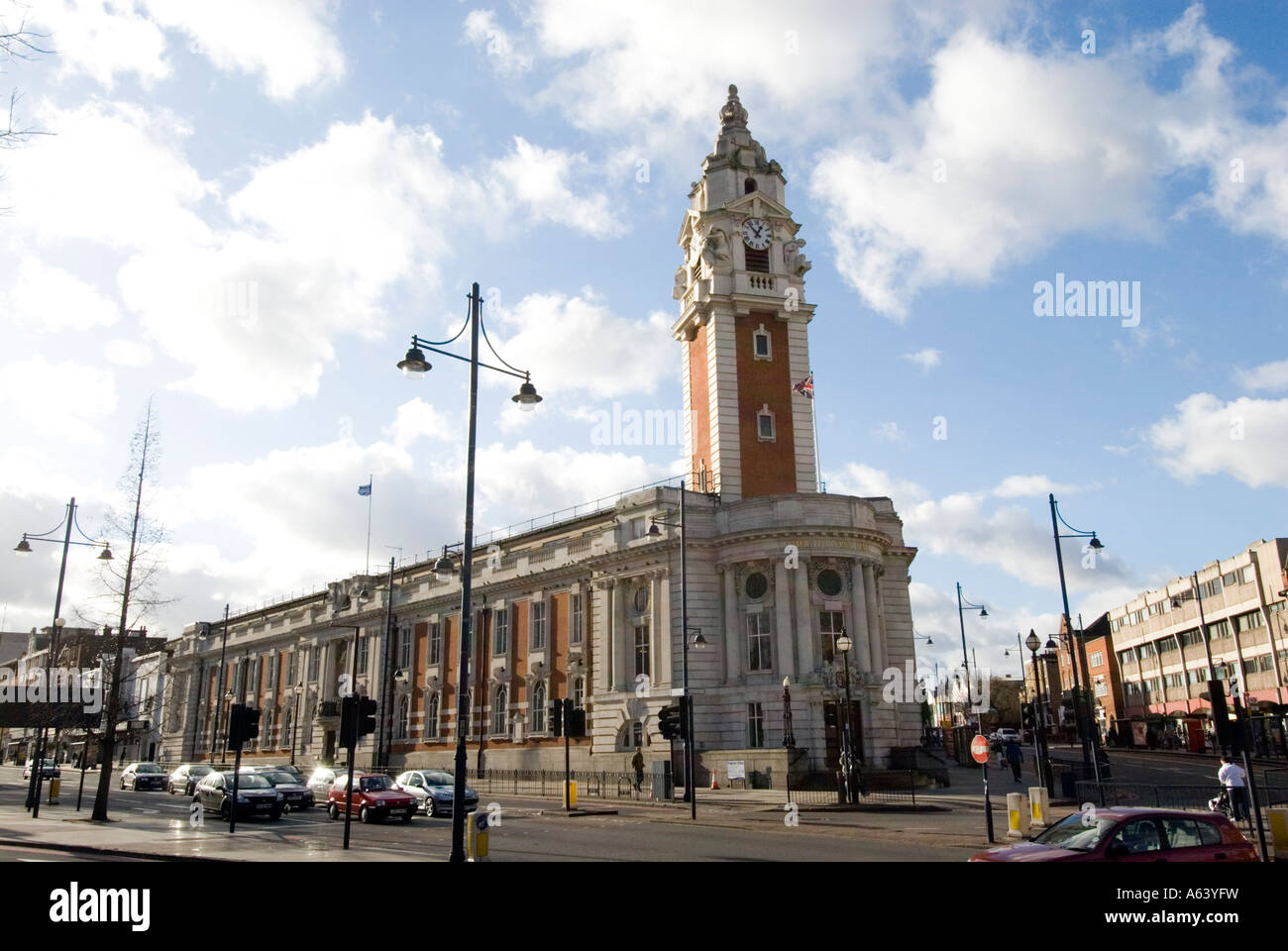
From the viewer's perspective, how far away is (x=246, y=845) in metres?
20.8

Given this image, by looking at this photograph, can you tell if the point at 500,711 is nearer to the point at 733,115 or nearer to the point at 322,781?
the point at 322,781

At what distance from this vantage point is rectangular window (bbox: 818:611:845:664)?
144 ft

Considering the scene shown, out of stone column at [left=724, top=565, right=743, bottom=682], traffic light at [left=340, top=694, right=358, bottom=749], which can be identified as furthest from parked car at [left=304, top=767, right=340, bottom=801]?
traffic light at [left=340, top=694, right=358, bottom=749]

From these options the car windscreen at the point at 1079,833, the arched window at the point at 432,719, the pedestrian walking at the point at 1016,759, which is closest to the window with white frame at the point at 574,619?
the arched window at the point at 432,719

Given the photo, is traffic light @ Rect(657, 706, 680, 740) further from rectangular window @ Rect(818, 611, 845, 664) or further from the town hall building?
rectangular window @ Rect(818, 611, 845, 664)

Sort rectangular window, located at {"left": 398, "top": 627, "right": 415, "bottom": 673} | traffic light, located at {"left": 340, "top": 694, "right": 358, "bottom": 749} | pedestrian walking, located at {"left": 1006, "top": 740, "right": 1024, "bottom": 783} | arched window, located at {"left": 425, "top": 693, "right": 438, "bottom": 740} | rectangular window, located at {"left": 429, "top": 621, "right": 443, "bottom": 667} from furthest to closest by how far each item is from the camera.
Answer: rectangular window, located at {"left": 398, "top": 627, "right": 415, "bottom": 673}, rectangular window, located at {"left": 429, "top": 621, "right": 443, "bottom": 667}, arched window, located at {"left": 425, "top": 693, "right": 438, "bottom": 740}, pedestrian walking, located at {"left": 1006, "top": 740, "right": 1024, "bottom": 783}, traffic light, located at {"left": 340, "top": 694, "right": 358, "bottom": 749}

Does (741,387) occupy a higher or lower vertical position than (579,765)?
higher

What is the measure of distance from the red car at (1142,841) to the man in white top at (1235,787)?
12.2 m

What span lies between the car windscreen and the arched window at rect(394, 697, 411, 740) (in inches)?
2161

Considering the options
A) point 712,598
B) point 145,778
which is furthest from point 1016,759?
point 145,778

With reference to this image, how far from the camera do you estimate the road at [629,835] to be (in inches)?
756
